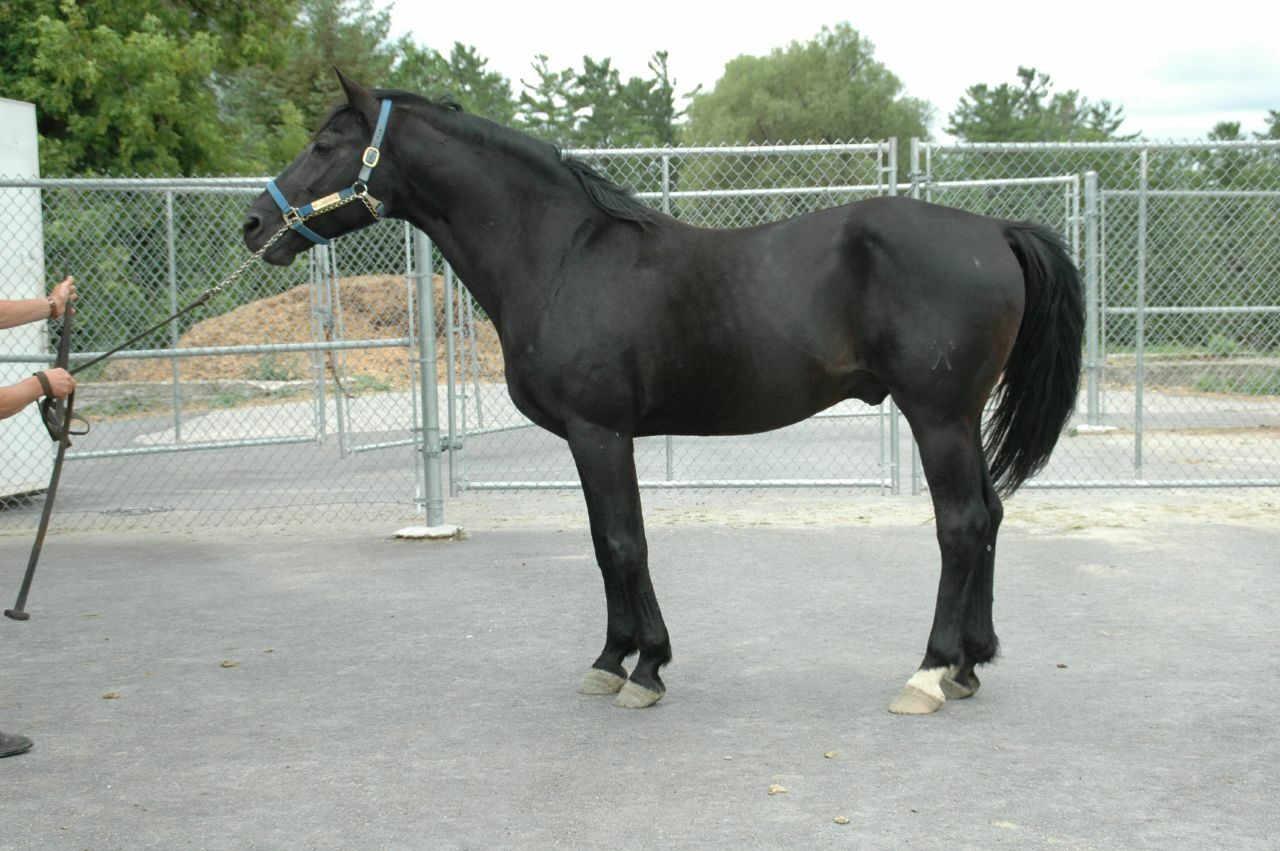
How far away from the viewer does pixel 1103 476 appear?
9492 mm

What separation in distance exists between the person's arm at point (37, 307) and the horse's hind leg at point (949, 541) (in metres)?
2.99

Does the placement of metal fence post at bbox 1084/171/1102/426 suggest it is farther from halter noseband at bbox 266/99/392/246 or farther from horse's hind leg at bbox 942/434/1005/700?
halter noseband at bbox 266/99/392/246

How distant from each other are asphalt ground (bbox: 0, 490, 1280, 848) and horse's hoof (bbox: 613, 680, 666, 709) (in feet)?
0.28

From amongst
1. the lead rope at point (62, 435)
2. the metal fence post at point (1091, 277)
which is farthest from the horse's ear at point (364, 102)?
the metal fence post at point (1091, 277)

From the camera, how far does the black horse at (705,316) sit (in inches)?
170

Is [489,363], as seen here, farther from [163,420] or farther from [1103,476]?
[1103,476]

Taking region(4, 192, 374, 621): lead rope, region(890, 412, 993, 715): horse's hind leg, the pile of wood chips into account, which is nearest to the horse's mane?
region(4, 192, 374, 621): lead rope

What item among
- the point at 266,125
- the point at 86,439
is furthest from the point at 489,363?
the point at 266,125

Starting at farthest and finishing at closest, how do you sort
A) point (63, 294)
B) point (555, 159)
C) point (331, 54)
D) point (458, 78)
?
point (458, 78)
point (331, 54)
point (555, 159)
point (63, 294)

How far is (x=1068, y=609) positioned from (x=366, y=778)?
137 inches

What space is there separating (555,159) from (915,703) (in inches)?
95.5

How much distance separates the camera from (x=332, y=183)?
15.1ft

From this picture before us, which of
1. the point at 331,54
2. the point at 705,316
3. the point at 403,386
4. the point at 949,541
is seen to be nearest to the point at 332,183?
the point at 705,316

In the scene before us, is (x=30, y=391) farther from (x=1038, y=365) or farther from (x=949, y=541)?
(x=1038, y=365)
